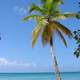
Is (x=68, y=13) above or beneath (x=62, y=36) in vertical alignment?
above

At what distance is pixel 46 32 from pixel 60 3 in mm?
2860

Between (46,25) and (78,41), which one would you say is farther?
(46,25)

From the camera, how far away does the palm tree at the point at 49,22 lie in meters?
26.7

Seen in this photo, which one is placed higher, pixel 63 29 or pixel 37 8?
pixel 37 8

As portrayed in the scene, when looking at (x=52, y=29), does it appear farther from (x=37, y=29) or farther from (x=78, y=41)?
(x=78, y=41)

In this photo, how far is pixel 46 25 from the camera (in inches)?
1063

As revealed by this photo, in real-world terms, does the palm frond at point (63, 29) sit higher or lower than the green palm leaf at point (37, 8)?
lower

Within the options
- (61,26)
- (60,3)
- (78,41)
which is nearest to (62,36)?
(61,26)

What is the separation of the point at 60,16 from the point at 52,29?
1.33 meters

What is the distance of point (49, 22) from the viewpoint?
2716 centimetres

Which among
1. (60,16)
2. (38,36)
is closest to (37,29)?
(38,36)

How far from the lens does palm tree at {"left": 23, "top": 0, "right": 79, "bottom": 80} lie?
2669 cm

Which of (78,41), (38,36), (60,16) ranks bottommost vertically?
(78,41)

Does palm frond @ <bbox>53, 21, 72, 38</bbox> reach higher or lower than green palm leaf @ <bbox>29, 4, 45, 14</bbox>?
lower
